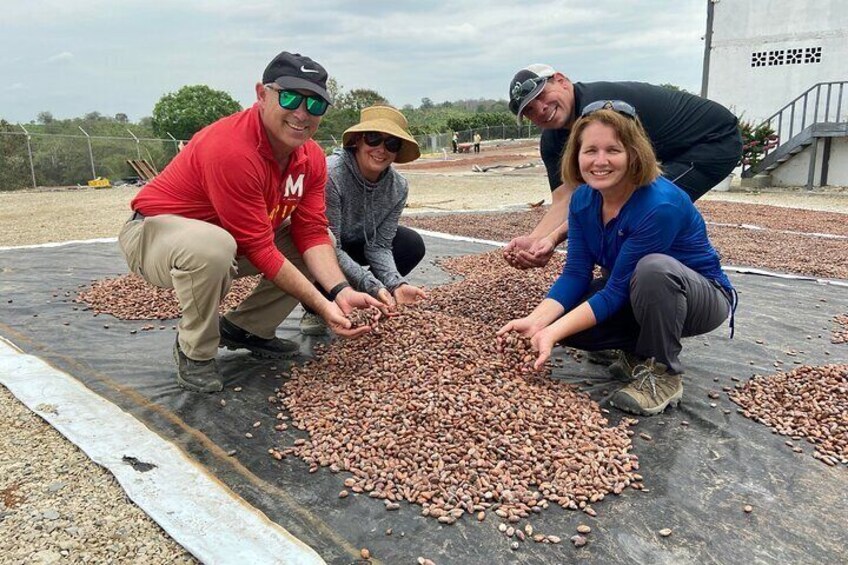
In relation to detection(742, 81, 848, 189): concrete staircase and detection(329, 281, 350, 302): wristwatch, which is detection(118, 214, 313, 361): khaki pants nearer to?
detection(329, 281, 350, 302): wristwatch

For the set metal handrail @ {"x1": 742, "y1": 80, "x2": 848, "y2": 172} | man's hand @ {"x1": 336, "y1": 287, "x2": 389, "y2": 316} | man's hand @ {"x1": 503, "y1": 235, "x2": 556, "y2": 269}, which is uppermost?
metal handrail @ {"x1": 742, "y1": 80, "x2": 848, "y2": 172}

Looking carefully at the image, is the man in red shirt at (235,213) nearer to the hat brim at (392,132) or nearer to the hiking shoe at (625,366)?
the hat brim at (392,132)

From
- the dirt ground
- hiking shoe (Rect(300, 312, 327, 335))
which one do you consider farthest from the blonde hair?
the dirt ground

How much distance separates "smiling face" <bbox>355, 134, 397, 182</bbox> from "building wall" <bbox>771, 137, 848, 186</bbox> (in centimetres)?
1476

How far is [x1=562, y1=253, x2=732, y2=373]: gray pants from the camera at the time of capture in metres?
2.44

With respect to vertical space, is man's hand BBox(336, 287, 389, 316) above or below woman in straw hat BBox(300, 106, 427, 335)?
below

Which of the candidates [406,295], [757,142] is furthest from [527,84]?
[757,142]

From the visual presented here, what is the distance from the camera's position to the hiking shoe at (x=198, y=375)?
2.67 m

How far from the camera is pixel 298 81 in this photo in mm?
2500

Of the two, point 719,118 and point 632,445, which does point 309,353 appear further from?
point 719,118

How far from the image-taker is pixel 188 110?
33.7m

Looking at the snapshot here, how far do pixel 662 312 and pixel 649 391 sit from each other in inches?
13.1

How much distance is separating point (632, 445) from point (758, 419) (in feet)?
1.93

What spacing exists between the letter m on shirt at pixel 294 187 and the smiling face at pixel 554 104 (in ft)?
4.17
